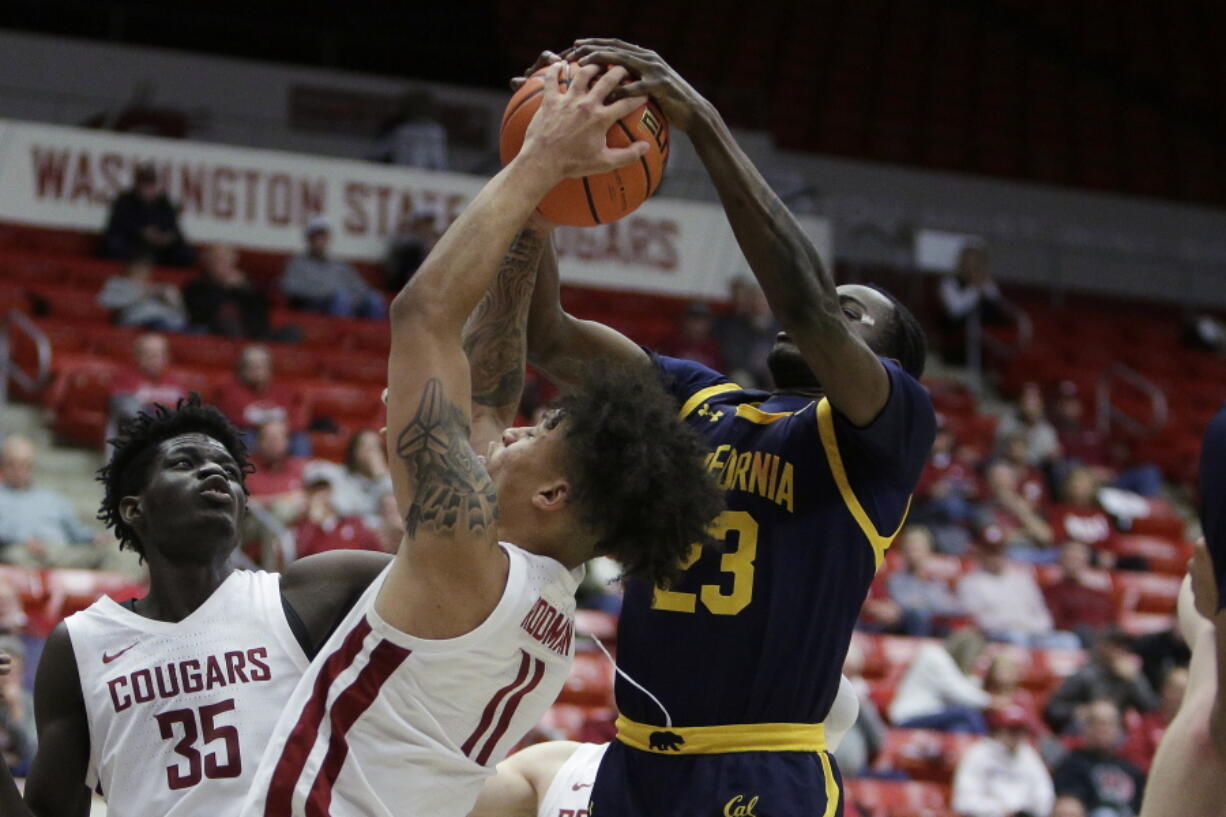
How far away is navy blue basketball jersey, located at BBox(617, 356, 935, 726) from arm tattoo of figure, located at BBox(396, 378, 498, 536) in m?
0.77

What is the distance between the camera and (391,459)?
291 centimetres

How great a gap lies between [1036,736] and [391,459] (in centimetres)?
719

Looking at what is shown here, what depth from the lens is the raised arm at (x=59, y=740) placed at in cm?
351

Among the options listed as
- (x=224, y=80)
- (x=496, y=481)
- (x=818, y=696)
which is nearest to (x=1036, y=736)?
(x=818, y=696)

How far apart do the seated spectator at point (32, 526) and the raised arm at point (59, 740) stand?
204 inches

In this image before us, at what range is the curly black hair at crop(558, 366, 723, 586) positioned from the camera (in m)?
3.01

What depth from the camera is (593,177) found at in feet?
11.0

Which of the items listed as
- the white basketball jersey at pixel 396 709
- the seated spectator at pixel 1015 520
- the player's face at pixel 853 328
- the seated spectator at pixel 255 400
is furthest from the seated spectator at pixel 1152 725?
the white basketball jersey at pixel 396 709

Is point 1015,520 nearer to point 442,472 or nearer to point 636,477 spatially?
point 636,477

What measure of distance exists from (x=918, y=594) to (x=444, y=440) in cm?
805

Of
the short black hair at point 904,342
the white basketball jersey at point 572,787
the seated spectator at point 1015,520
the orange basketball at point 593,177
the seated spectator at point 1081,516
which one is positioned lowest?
the seated spectator at point 1081,516

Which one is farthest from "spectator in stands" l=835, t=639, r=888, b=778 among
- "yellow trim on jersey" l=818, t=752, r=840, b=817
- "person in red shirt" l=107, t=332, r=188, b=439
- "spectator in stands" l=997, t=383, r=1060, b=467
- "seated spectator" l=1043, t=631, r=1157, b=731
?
"yellow trim on jersey" l=818, t=752, r=840, b=817

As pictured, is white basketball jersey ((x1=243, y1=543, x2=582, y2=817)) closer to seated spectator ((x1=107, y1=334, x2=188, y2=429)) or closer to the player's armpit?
the player's armpit

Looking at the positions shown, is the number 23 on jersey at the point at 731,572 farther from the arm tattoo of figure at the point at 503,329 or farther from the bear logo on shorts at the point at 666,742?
the arm tattoo of figure at the point at 503,329
